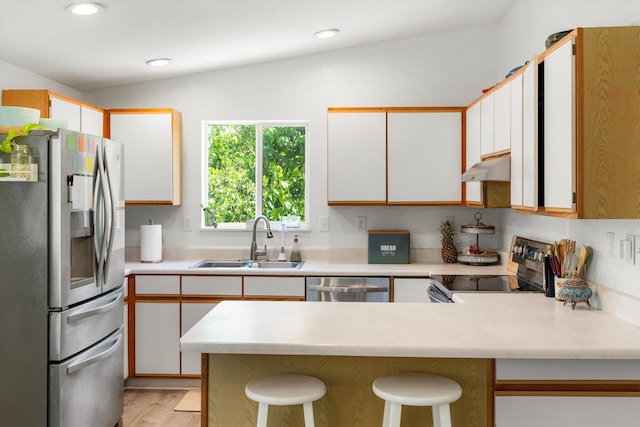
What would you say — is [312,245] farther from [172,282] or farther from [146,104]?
[146,104]

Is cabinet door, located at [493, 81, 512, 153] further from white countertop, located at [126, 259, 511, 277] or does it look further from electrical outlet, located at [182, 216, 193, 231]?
electrical outlet, located at [182, 216, 193, 231]

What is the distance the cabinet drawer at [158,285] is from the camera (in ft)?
13.6

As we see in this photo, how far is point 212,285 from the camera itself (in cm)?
412

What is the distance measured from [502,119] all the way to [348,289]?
1.54 m

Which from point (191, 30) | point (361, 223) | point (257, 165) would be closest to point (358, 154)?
point (361, 223)

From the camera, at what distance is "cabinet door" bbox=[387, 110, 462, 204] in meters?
4.29

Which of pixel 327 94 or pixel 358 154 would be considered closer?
pixel 358 154

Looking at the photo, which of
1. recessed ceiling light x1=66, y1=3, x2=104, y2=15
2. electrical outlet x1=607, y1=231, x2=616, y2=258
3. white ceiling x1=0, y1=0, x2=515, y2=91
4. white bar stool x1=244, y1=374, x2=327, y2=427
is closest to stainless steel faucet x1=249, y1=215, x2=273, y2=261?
white ceiling x1=0, y1=0, x2=515, y2=91

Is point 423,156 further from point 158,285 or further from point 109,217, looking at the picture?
point 109,217

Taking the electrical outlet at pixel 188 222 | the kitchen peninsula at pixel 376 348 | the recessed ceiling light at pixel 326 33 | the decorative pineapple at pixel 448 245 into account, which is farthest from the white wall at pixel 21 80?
the decorative pineapple at pixel 448 245

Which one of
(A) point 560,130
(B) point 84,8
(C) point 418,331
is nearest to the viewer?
(C) point 418,331

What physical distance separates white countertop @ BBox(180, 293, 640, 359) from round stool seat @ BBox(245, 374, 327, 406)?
0.47 feet

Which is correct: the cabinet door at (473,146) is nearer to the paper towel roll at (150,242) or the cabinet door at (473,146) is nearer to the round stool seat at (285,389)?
the round stool seat at (285,389)

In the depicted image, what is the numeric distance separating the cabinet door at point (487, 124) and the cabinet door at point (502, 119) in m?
0.07
